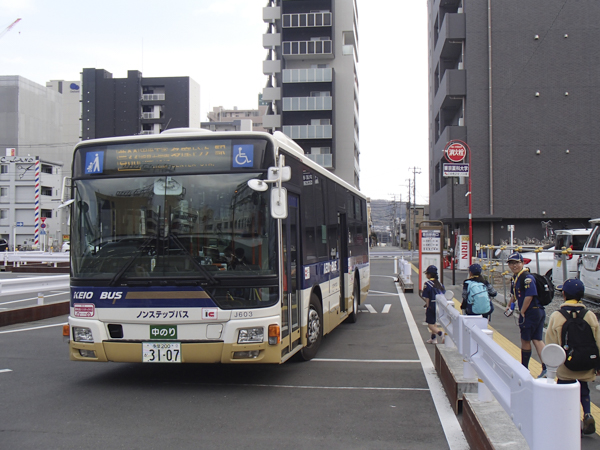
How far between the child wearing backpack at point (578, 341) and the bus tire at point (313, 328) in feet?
12.5

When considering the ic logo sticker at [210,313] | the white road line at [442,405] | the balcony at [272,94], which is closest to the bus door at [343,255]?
the white road line at [442,405]

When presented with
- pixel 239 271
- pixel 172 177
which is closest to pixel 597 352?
Answer: pixel 239 271

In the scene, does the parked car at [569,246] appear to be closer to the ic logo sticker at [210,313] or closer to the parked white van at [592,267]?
the parked white van at [592,267]

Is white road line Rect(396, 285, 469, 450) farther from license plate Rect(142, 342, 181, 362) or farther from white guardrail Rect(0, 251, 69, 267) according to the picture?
white guardrail Rect(0, 251, 69, 267)

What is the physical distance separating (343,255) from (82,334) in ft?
19.9

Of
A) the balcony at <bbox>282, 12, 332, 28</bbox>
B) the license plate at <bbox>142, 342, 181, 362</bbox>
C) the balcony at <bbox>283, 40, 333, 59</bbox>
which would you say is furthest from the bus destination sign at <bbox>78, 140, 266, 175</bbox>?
the balcony at <bbox>282, 12, 332, 28</bbox>

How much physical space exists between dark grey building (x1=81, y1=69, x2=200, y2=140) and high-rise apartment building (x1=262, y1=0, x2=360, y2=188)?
20374mm

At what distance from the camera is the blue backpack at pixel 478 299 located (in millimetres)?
7938

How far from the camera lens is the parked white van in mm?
13370

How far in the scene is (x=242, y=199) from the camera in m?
6.65

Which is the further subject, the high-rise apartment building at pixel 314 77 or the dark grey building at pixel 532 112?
the high-rise apartment building at pixel 314 77

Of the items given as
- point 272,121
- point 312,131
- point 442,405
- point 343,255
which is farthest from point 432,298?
point 272,121

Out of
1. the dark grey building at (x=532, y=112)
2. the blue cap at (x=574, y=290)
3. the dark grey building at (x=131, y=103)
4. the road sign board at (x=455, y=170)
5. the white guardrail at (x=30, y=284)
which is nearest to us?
the blue cap at (x=574, y=290)

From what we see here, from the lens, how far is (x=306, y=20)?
55.2 m
